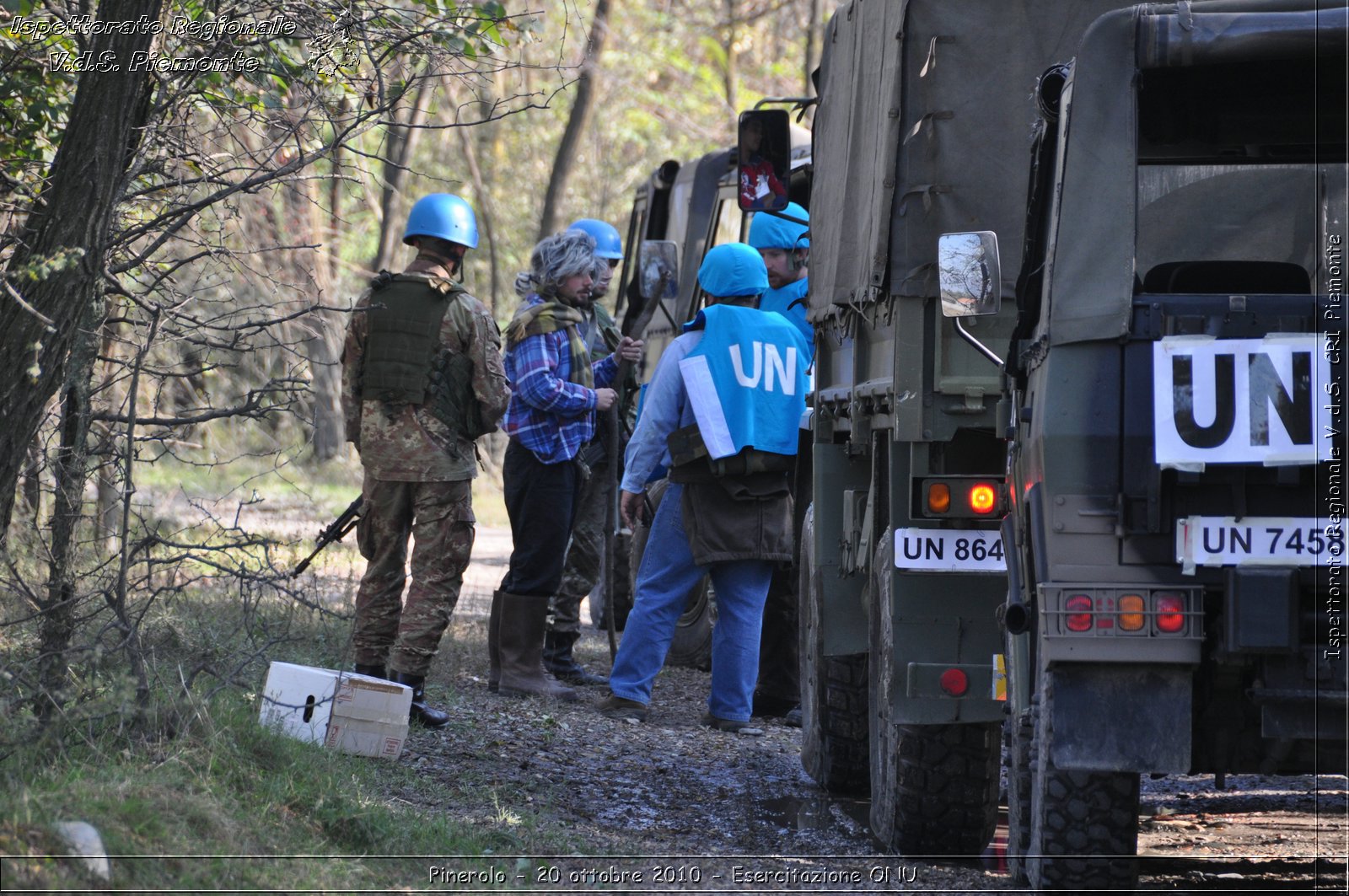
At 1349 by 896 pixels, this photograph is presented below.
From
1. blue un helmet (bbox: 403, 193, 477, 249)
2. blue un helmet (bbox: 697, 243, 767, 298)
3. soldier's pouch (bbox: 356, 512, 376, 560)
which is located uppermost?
blue un helmet (bbox: 697, 243, 767, 298)

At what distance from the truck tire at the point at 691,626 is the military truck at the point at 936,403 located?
13.2ft

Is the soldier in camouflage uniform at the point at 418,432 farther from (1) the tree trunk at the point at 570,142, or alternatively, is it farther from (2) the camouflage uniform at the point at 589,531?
(1) the tree trunk at the point at 570,142

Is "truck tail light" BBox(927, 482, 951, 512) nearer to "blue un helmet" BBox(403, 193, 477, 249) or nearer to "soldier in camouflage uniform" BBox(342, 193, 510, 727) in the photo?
"soldier in camouflage uniform" BBox(342, 193, 510, 727)

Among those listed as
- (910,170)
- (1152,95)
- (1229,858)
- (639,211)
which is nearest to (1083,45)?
(1152,95)

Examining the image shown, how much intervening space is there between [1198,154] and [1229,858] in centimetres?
241

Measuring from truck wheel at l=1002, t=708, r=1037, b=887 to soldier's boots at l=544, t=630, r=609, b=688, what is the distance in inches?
179

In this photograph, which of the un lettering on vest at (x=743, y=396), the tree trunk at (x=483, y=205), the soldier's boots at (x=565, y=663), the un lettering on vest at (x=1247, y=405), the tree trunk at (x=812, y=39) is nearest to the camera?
the un lettering on vest at (x=1247, y=405)

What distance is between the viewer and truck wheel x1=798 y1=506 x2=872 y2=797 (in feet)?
22.3

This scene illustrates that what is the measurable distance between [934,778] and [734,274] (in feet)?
10.2

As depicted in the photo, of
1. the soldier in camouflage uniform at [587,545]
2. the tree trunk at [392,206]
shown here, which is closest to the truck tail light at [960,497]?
the soldier in camouflage uniform at [587,545]

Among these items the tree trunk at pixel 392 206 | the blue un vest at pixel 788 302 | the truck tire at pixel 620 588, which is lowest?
the truck tire at pixel 620 588

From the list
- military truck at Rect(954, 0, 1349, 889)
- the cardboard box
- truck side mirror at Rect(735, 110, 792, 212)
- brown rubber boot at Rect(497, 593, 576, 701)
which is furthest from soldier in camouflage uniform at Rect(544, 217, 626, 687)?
military truck at Rect(954, 0, 1349, 889)

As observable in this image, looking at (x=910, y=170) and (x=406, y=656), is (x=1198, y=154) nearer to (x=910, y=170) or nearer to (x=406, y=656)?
(x=910, y=170)

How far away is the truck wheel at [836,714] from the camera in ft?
22.3
